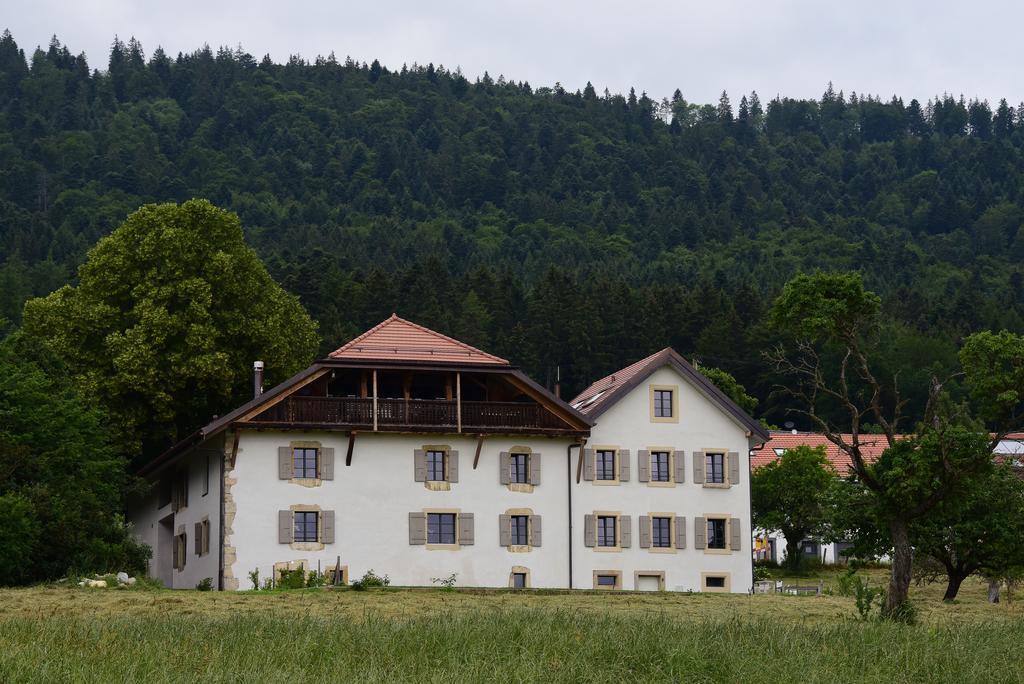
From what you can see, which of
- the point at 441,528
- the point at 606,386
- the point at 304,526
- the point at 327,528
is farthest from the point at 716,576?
the point at 304,526

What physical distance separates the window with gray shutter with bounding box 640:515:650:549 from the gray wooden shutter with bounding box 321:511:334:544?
10617 mm

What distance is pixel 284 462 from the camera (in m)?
54.3

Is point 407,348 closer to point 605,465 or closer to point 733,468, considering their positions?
point 605,465

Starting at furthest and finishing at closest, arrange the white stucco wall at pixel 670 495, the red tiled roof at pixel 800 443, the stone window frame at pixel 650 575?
the red tiled roof at pixel 800 443 → the white stucco wall at pixel 670 495 → the stone window frame at pixel 650 575

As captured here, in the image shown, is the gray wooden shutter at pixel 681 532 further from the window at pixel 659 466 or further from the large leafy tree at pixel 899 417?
the large leafy tree at pixel 899 417

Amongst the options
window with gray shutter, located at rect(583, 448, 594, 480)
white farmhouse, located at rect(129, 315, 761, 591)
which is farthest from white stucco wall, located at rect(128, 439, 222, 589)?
window with gray shutter, located at rect(583, 448, 594, 480)

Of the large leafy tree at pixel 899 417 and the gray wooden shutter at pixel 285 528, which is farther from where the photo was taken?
the gray wooden shutter at pixel 285 528

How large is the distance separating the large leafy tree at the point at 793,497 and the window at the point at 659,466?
19.4 m

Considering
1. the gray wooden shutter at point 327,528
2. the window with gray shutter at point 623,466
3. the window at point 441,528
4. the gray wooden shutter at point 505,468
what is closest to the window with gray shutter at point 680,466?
the window with gray shutter at point 623,466

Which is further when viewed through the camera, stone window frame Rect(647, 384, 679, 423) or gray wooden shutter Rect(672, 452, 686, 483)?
stone window frame Rect(647, 384, 679, 423)

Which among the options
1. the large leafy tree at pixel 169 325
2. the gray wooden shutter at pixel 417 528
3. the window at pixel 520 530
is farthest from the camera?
the large leafy tree at pixel 169 325

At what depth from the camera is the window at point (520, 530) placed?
5622 cm

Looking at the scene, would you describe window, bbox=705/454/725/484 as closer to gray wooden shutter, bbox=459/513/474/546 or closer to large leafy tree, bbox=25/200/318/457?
gray wooden shutter, bbox=459/513/474/546

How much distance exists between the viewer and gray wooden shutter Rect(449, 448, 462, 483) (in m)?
55.7
